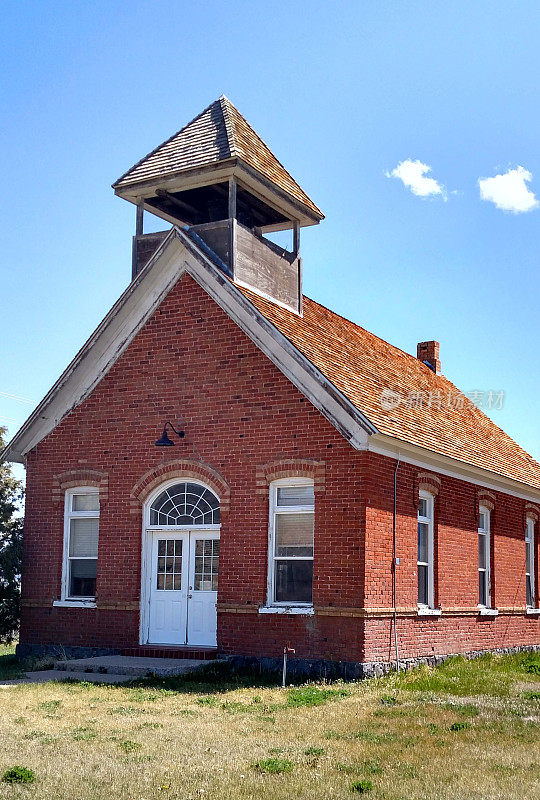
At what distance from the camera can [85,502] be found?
19.9m

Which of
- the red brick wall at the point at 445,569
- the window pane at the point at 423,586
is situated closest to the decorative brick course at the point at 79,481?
the red brick wall at the point at 445,569

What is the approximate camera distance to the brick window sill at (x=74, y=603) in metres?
19.2

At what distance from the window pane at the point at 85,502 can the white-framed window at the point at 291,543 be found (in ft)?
13.4

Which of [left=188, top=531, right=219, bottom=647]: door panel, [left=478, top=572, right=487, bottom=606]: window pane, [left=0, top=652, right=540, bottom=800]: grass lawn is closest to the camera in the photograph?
[left=0, top=652, right=540, bottom=800]: grass lawn

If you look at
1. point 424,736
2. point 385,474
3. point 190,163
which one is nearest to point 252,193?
point 190,163

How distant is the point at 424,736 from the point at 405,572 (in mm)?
6869

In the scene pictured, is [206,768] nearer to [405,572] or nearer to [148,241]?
[405,572]

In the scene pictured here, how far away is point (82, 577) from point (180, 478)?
3036 mm

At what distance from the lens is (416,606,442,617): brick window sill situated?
18.6 metres

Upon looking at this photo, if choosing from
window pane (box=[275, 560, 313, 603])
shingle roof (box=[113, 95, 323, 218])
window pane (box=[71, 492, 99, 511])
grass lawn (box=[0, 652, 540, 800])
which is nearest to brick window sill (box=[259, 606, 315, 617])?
window pane (box=[275, 560, 313, 603])

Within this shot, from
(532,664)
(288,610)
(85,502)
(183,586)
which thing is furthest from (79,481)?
(532,664)

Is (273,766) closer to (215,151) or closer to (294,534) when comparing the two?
(294,534)

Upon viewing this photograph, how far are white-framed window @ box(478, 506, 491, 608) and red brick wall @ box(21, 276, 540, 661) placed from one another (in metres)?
1.10

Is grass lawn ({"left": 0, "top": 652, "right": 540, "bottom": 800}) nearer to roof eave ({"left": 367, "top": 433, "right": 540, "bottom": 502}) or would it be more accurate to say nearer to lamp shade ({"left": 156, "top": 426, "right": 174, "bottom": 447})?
roof eave ({"left": 367, "top": 433, "right": 540, "bottom": 502})
